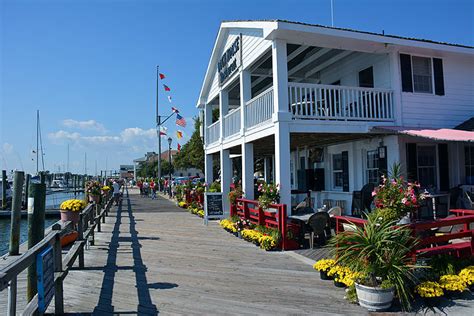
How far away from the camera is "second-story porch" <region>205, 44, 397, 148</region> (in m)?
10.1

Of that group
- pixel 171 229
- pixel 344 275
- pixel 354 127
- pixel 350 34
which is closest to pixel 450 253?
pixel 344 275

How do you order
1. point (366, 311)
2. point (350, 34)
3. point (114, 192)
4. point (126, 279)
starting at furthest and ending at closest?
point (114, 192) → point (350, 34) → point (126, 279) → point (366, 311)

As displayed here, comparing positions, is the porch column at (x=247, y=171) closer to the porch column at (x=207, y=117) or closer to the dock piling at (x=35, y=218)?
the porch column at (x=207, y=117)

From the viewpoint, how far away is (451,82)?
11859mm

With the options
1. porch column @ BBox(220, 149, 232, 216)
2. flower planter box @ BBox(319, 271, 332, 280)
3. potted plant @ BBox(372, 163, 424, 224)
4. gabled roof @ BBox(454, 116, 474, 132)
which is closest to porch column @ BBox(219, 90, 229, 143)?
porch column @ BBox(220, 149, 232, 216)

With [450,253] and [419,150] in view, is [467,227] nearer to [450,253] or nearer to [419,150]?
[450,253]

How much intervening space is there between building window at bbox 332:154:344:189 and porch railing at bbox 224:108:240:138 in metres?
3.55

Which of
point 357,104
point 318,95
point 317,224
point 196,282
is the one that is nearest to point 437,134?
point 357,104

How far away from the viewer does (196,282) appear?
6.48 m

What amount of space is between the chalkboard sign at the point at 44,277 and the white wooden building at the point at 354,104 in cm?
605

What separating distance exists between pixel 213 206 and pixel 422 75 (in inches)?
315

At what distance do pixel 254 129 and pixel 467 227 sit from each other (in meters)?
6.43

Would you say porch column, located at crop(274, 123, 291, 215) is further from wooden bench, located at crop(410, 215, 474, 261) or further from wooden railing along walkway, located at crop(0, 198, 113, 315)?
wooden railing along walkway, located at crop(0, 198, 113, 315)

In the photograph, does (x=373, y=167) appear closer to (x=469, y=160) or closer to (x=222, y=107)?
(x=469, y=160)
